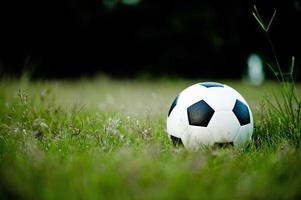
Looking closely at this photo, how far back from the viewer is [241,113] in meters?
3.12

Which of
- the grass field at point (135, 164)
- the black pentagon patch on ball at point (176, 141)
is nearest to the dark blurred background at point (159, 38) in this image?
the grass field at point (135, 164)

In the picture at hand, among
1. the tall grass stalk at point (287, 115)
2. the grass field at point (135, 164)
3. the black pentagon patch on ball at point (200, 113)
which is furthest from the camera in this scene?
the black pentagon patch on ball at point (200, 113)

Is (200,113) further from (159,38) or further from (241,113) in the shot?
(159,38)

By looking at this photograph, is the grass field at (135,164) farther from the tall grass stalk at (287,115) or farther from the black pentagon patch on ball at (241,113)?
the black pentagon patch on ball at (241,113)

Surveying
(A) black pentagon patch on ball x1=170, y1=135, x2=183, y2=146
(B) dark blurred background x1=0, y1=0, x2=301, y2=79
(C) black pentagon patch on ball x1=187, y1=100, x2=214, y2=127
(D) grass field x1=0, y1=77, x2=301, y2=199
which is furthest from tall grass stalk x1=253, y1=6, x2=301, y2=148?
(B) dark blurred background x1=0, y1=0, x2=301, y2=79

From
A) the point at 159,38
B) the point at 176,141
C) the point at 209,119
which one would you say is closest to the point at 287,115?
the point at 209,119

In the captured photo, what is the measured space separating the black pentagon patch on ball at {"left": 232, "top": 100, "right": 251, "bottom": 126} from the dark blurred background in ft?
36.2

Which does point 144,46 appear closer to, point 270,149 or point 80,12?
point 80,12

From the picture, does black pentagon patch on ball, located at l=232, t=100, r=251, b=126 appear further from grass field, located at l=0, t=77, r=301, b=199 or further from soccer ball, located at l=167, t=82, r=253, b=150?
grass field, located at l=0, t=77, r=301, b=199

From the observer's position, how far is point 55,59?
550 inches

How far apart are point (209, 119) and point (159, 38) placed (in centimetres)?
1193

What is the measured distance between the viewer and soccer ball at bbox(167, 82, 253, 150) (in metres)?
3.03

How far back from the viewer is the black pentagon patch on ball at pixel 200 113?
3057 millimetres

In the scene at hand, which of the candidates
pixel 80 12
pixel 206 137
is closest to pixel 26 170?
pixel 206 137
